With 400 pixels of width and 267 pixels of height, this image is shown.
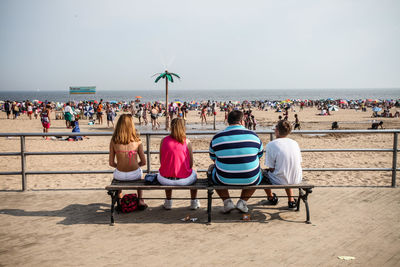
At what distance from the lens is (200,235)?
13.3 feet

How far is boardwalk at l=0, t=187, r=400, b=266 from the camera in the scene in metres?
3.47

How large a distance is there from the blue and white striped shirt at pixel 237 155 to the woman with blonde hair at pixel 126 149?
1.18 m

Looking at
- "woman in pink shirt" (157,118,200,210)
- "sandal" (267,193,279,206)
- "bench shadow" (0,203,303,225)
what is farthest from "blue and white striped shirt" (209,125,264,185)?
"sandal" (267,193,279,206)

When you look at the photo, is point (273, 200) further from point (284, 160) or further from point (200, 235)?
point (200, 235)

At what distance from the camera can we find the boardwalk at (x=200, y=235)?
11.4 feet

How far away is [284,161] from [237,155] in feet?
2.49

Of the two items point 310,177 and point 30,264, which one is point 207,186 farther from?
point 310,177

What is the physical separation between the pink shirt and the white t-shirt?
1171mm

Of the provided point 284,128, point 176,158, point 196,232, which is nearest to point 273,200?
point 284,128

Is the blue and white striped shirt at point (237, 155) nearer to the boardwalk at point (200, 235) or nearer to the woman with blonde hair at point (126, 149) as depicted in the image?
the boardwalk at point (200, 235)

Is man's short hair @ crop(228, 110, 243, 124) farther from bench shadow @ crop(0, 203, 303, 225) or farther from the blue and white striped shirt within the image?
bench shadow @ crop(0, 203, 303, 225)

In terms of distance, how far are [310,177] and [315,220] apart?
4.88 meters

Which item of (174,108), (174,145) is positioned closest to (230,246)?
(174,145)

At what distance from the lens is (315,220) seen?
4.50 meters
